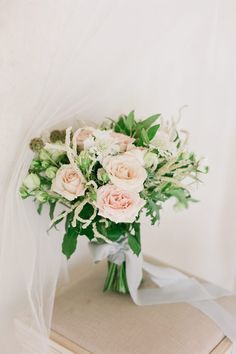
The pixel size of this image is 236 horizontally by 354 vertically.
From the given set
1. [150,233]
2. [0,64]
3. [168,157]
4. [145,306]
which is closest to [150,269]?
[145,306]

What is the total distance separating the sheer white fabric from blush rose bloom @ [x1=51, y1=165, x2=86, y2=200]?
0.12 metres

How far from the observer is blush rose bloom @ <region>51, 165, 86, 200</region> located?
887 millimetres

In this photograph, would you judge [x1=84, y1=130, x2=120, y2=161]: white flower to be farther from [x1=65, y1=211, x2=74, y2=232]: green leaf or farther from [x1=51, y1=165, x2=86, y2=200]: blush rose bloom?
[x1=65, y1=211, x2=74, y2=232]: green leaf

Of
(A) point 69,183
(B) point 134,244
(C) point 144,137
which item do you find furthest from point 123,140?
(B) point 134,244

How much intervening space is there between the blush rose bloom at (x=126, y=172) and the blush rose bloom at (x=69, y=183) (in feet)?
0.22

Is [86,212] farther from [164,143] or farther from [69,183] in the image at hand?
[164,143]

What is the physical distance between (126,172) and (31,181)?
0.79 ft

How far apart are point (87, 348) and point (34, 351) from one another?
0.52 feet

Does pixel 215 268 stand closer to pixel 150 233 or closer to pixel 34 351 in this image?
pixel 150 233

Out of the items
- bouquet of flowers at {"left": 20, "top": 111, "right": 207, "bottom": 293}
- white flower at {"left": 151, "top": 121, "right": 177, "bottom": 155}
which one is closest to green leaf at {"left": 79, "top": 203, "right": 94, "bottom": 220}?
bouquet of flowers at {"left": 20, "top": 111, "right": 207, "bottom": 293}

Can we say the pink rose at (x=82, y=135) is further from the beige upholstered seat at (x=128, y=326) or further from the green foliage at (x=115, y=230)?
the beige upholstered seat at (x=128, y=326)

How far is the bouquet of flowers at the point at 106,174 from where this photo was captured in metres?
0.87

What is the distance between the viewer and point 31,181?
0.94 meters

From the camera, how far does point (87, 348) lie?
98 cm
